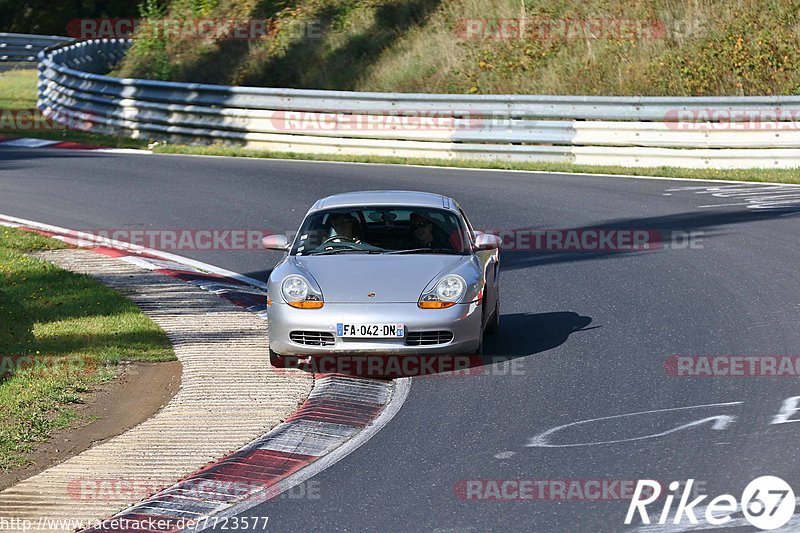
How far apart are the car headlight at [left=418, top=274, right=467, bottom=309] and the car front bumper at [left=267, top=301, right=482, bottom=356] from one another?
54mm

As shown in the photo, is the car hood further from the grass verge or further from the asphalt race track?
the grass verge

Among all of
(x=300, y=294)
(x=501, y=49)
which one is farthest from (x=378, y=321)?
(x=501, y=49)

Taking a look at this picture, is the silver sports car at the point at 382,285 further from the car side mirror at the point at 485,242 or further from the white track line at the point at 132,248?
the white track line at the point at 132,248

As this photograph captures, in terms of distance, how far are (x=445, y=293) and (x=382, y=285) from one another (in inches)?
19.2

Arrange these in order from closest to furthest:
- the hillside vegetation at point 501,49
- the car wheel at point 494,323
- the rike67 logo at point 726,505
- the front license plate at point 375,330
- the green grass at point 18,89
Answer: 1. the rike67 logo at point 726,505
2. the front license plate at point 375,330
3. the car wheel at point 494,323
4. the hillside vegetation at point 501,49
5. the green grass at point 18,89

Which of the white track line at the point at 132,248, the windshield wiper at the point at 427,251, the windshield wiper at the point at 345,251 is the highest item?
the windshield wiper at the point at 345,251

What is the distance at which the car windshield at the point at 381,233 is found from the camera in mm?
10648

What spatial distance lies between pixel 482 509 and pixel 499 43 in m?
24.2

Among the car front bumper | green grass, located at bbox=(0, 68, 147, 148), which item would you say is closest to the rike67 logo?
the car front bumper

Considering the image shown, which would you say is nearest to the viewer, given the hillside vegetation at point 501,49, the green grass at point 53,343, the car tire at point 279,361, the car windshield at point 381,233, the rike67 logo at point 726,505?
the rike67 logo at point 726,505

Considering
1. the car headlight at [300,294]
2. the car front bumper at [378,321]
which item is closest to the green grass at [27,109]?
the car headlight at [300,294]

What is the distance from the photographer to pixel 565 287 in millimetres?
13156

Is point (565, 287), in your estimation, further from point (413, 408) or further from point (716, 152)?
point (716, 152)

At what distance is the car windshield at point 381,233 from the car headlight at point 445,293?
26.9 inches
